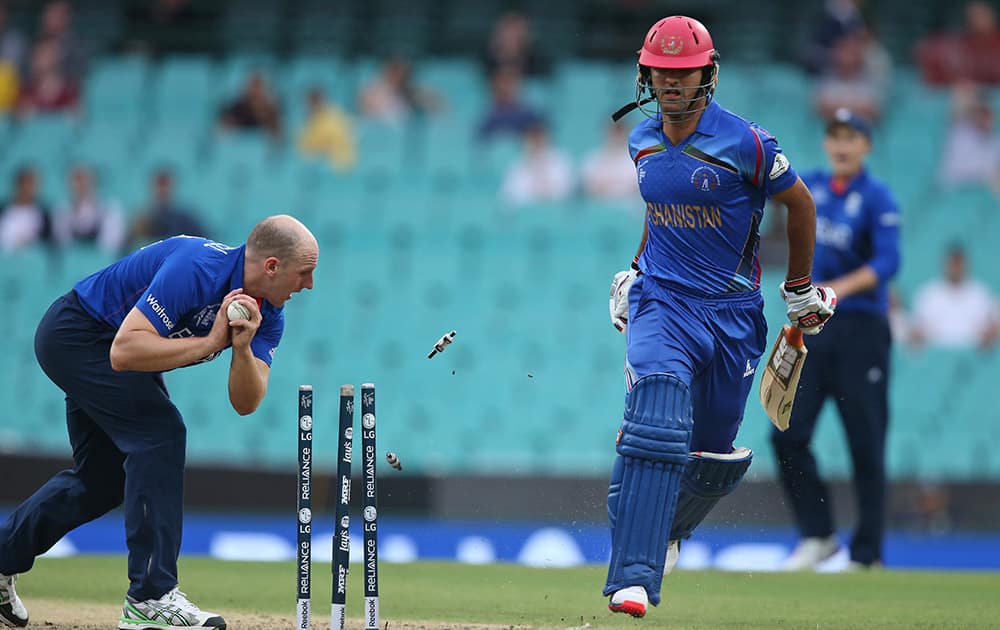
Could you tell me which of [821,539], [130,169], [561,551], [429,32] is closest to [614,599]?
[821,539]

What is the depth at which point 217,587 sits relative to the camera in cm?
721

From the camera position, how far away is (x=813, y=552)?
8.47 m

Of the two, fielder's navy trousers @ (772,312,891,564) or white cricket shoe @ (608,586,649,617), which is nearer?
white cricket shoe @ (608,586,649,617)

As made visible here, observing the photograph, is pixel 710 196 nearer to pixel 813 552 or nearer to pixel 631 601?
pixel 631 601

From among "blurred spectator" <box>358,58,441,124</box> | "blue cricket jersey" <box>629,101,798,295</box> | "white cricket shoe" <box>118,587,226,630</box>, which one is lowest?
"white cricket shoe" <box>118,587,226,630</box>

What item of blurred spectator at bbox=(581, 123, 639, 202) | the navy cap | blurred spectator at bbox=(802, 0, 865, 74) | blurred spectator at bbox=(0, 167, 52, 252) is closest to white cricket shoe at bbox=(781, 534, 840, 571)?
the navy cap

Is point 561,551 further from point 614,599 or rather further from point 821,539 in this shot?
point 614,599

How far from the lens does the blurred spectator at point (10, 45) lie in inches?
584

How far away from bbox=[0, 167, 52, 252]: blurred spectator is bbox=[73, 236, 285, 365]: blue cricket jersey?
7.92 metres

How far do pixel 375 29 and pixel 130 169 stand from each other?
324 centimetres

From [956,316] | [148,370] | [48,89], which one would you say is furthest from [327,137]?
[148,370]

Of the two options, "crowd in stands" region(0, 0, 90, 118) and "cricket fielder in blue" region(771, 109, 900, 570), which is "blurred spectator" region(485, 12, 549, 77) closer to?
"crowd in stands" region(0, 0, 90, 118)

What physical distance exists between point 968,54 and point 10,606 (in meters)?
11.6

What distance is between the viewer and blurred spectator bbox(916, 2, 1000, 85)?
14367 mm
